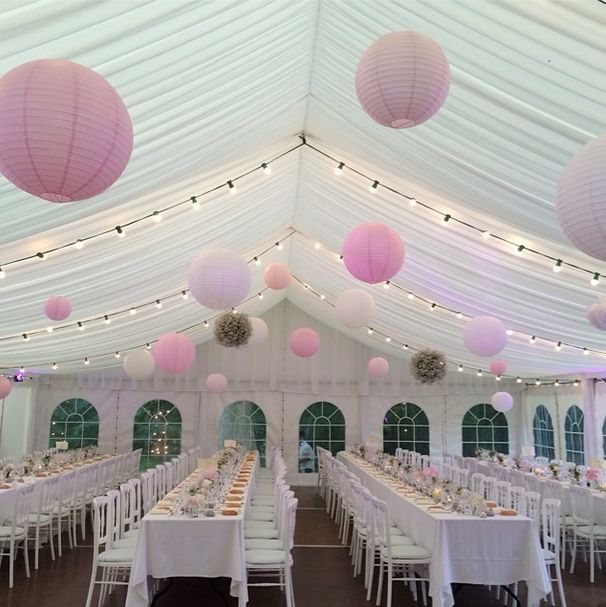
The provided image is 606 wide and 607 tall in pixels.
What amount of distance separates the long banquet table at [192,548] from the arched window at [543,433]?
10702 millimetres

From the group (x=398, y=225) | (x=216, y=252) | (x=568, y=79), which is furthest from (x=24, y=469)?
(x=568, y=79)

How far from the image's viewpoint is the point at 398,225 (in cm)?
710

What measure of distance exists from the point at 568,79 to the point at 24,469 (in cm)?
913

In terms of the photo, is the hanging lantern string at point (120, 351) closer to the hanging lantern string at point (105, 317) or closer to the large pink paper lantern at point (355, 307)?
the hanging lantern string at point (105, 317)

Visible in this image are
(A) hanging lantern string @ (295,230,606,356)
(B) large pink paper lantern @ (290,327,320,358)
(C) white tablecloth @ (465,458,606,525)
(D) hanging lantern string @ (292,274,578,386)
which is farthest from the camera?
(D) hanging lantern string @ (292,274,578,386)

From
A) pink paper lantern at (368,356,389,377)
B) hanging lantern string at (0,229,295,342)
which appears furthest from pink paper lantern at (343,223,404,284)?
pink paper lantern at (368,356,389,377)

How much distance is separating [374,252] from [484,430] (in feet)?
39.7

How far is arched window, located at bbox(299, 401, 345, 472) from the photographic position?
15234mm

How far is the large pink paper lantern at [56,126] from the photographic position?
2.04 meters

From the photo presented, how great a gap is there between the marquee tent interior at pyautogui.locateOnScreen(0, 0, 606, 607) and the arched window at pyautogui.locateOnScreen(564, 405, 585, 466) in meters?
0.06

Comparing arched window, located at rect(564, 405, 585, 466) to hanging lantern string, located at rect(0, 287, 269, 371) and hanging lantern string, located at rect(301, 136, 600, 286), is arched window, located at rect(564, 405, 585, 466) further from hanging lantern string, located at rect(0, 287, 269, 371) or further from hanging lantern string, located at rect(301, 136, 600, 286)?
hanging lantern string, located at rect(301, 136, 600, 286)

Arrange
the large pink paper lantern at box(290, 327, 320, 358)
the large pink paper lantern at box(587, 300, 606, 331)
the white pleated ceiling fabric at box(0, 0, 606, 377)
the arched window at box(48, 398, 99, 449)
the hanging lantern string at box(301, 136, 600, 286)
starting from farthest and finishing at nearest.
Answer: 1. the arched window at box(48, 398, 99, 449)
2. the large pink paper lantern at box(290, 327, 320, 358)
3. the hanging lantern string at box(301, 136, 600, 286)
4. the large pink paper lantern at box(587, 300, 606, 331)
5. the white pleated ceiling fabric at box(0, 0, 606, 377)

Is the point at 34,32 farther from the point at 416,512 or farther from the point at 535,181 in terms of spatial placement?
the point at 416,512

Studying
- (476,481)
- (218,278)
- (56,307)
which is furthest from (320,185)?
(476,481)
